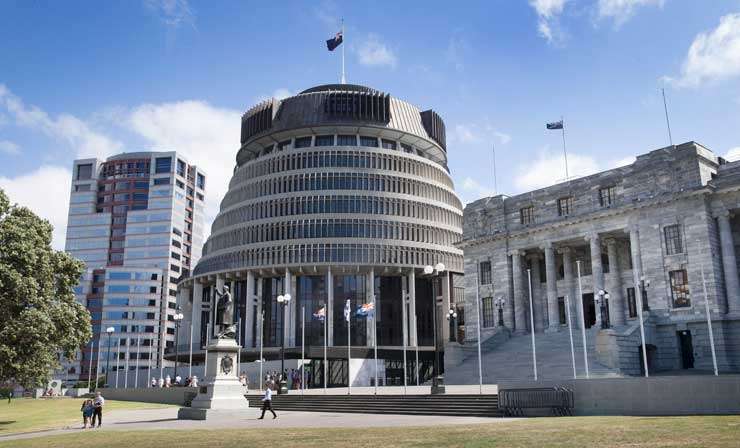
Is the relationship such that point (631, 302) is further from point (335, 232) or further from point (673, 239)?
point (335, 232)

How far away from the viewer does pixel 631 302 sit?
192ft

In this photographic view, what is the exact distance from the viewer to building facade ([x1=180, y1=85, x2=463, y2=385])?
92625 millimetres

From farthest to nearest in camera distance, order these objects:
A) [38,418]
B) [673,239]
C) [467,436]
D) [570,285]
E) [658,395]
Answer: [570,285] → [673,239] → [38,418] → [658,395] → [467,436]

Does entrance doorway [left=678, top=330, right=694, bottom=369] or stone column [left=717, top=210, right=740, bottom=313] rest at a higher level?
stone column [left=717, top=210, right=740, bottom=313]

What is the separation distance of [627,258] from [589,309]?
6371mm

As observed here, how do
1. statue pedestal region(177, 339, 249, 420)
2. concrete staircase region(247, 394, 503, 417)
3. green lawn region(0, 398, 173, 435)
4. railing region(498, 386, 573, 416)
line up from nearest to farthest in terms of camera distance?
1. railing region(498, 386, 573, 416)
2. concrete staircase region(247, 394, 503, 417)
3. statue pedestal region(177, 339, 249, 420)
4. green lawn region(0, 398, 173, 435)

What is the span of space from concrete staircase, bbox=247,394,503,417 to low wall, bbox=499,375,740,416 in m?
3.98

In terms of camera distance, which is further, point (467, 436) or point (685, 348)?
point (685, 348)

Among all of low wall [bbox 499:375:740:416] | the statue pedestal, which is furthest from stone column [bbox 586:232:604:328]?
the statue pedestal

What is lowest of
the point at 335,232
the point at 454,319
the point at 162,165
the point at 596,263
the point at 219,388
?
the point at 219,388

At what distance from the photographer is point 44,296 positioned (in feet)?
128

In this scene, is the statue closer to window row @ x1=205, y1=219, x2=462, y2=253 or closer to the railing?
the railing

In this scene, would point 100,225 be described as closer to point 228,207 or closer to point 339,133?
point 228,207

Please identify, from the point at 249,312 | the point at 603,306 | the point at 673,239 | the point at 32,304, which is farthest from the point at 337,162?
the point at 32,304
